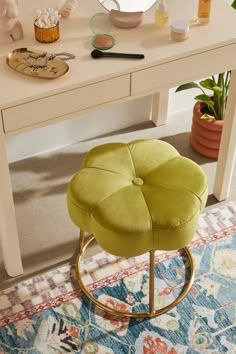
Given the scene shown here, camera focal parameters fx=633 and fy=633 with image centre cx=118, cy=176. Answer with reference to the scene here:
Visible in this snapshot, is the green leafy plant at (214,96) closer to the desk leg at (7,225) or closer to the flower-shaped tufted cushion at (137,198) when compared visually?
the flower-shaped tufted cushion at (137,198)

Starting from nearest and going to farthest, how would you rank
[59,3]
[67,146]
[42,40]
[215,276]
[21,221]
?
[42,40] < [59,3] < [215,276] < [21,221] < [67,146]

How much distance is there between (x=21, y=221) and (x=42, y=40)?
775mm

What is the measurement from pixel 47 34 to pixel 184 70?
437mm

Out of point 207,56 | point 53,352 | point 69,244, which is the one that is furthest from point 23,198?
point 207,56

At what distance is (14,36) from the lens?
1.94 meters

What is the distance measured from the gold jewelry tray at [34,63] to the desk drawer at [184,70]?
222 mm

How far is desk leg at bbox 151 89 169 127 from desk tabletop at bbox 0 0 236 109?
2.23 ft

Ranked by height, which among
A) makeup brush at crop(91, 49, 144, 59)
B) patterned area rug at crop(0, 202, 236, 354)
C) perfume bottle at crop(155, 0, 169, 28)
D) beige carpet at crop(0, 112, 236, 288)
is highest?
perfume bottle at crop(155, 0, 169, 28)

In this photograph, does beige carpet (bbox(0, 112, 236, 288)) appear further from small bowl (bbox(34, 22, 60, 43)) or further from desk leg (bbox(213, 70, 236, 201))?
small bowl (bbox(34, 22, 60, 43))

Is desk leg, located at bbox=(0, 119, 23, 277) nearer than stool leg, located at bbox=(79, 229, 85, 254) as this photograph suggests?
Yes

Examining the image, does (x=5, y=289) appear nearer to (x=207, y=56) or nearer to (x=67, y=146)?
(x=67, y=146)

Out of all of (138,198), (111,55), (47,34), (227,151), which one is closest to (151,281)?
(138,198)

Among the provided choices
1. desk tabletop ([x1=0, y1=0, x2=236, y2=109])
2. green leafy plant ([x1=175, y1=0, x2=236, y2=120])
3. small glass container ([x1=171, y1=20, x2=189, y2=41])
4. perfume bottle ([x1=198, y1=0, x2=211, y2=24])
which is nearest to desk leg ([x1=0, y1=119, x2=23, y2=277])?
desk tabletop ([x1=0, y1=0, x2=236, y2=109])

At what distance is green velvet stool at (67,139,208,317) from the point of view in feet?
6.04
